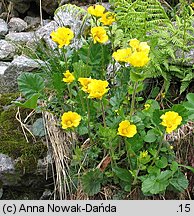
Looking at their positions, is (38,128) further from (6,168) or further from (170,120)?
(170,120)

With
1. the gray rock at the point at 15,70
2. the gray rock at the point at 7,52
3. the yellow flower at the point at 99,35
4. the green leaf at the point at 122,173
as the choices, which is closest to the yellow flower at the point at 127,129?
the green leaf at the point at 122,173

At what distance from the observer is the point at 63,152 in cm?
227

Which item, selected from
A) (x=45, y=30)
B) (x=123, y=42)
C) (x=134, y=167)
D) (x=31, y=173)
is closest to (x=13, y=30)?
(x=45, y=30)

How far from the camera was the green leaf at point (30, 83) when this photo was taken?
2.21m

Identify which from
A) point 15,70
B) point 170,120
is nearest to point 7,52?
point 15,70

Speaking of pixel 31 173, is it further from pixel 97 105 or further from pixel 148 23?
pixel 148 23

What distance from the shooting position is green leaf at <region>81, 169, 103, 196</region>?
80.7 inches

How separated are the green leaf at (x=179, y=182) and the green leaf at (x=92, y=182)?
34 cm

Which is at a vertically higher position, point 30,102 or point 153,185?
point 30,102

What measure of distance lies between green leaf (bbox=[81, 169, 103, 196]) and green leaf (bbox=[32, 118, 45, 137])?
41 centimetres

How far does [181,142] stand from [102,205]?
0.56 metres

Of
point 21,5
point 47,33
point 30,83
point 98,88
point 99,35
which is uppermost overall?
point 99,35

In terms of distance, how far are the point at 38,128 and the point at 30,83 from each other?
27cm

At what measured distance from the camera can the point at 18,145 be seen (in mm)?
2320
